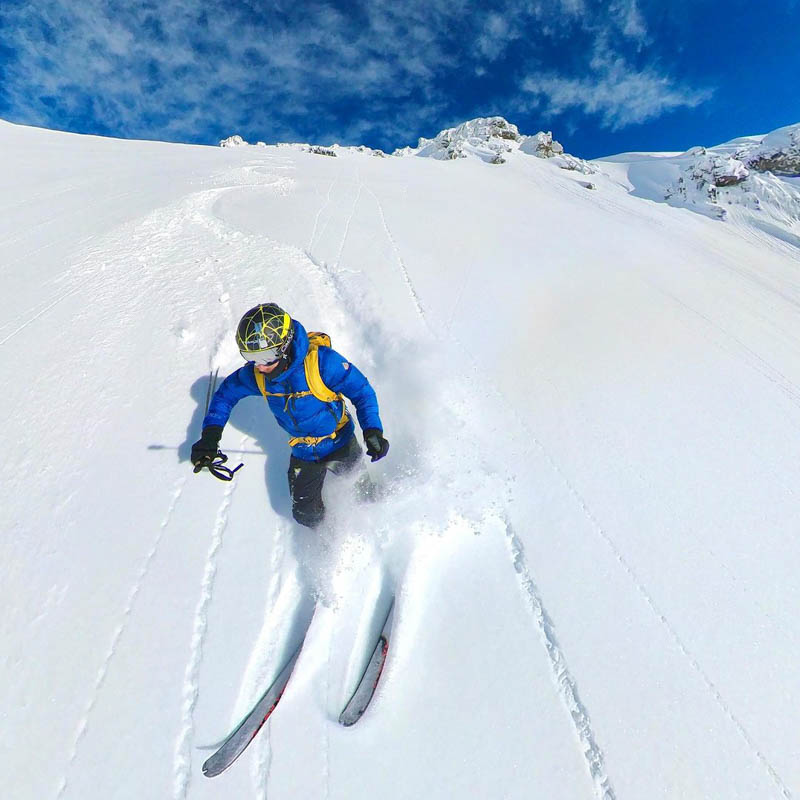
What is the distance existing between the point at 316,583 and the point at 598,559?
2.30m

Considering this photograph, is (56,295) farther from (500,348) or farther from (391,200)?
(391,200)

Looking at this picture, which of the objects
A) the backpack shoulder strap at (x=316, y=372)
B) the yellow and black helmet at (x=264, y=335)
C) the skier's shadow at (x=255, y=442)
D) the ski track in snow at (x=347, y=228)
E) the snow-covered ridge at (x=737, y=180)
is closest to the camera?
the yellow and black helmet at (x=264, y=335)

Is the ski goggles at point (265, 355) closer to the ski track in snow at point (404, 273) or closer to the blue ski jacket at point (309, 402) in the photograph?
the blue ski jacket at point (309, 402)

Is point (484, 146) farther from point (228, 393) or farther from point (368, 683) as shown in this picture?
point (368, 683)

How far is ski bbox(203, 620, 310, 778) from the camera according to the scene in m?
2.43

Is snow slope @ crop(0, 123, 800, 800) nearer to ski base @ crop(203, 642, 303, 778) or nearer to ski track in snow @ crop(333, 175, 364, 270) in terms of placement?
ski base @ crop(203, 642, 303, 778)

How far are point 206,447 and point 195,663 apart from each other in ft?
5.09

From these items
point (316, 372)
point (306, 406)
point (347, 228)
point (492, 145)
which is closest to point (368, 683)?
point (306, 406)

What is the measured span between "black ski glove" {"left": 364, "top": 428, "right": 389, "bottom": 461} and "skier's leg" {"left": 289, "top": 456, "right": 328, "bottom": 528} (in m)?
0.51

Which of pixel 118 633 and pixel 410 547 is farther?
pixel 410 547

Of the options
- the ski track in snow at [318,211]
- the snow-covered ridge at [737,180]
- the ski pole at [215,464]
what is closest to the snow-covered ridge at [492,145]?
the snow-covered ridge at [737,180]

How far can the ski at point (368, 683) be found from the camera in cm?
267

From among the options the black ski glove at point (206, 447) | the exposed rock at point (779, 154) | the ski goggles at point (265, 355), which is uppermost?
the exposed rock at point (779, 154)

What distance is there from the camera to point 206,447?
344 cm
